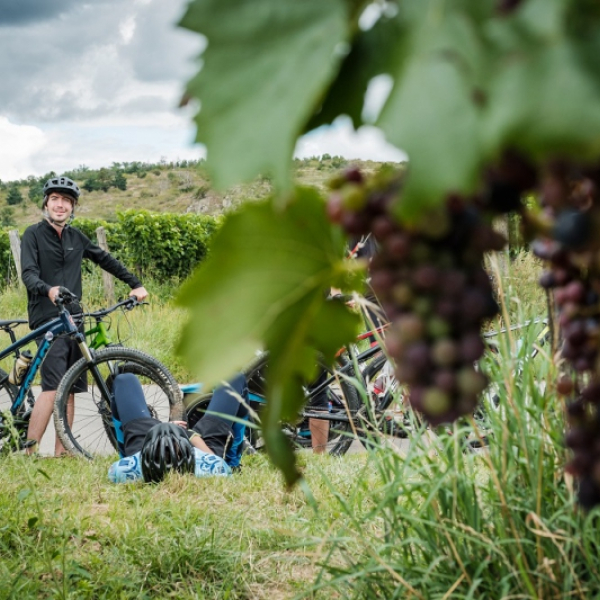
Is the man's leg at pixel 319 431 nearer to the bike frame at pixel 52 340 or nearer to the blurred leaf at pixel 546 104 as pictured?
the bike frame at pixel 52 340

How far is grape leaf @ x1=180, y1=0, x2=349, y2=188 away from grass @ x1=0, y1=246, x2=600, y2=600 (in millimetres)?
506

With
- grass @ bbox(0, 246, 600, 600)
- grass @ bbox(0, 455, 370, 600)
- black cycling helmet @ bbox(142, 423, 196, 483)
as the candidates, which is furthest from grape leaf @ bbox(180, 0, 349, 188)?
black cycling helmet @ bbox(142, 423, 196, 483)

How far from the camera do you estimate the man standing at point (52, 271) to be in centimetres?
622

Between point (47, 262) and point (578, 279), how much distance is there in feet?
21.6

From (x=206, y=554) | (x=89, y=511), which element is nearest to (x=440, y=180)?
(x=206, y=554)

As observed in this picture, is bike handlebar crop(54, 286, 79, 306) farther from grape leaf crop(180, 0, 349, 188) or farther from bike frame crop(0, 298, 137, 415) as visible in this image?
grape leaf crop(180, 0, 349, 188)

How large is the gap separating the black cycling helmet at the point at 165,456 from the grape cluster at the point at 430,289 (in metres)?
4.35

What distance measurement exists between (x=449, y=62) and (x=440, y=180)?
0.16 ft

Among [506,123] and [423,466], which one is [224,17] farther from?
[423,466]

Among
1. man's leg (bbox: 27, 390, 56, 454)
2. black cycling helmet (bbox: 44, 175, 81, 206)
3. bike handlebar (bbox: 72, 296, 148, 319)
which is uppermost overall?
black cycling helmet (bbox: 44, 175, 81, 206)

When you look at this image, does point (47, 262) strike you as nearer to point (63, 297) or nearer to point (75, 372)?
point (63, 297)

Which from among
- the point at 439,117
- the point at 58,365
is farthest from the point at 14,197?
the point at 439,117

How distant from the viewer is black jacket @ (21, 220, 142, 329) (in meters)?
6.40

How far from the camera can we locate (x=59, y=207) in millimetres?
6680
